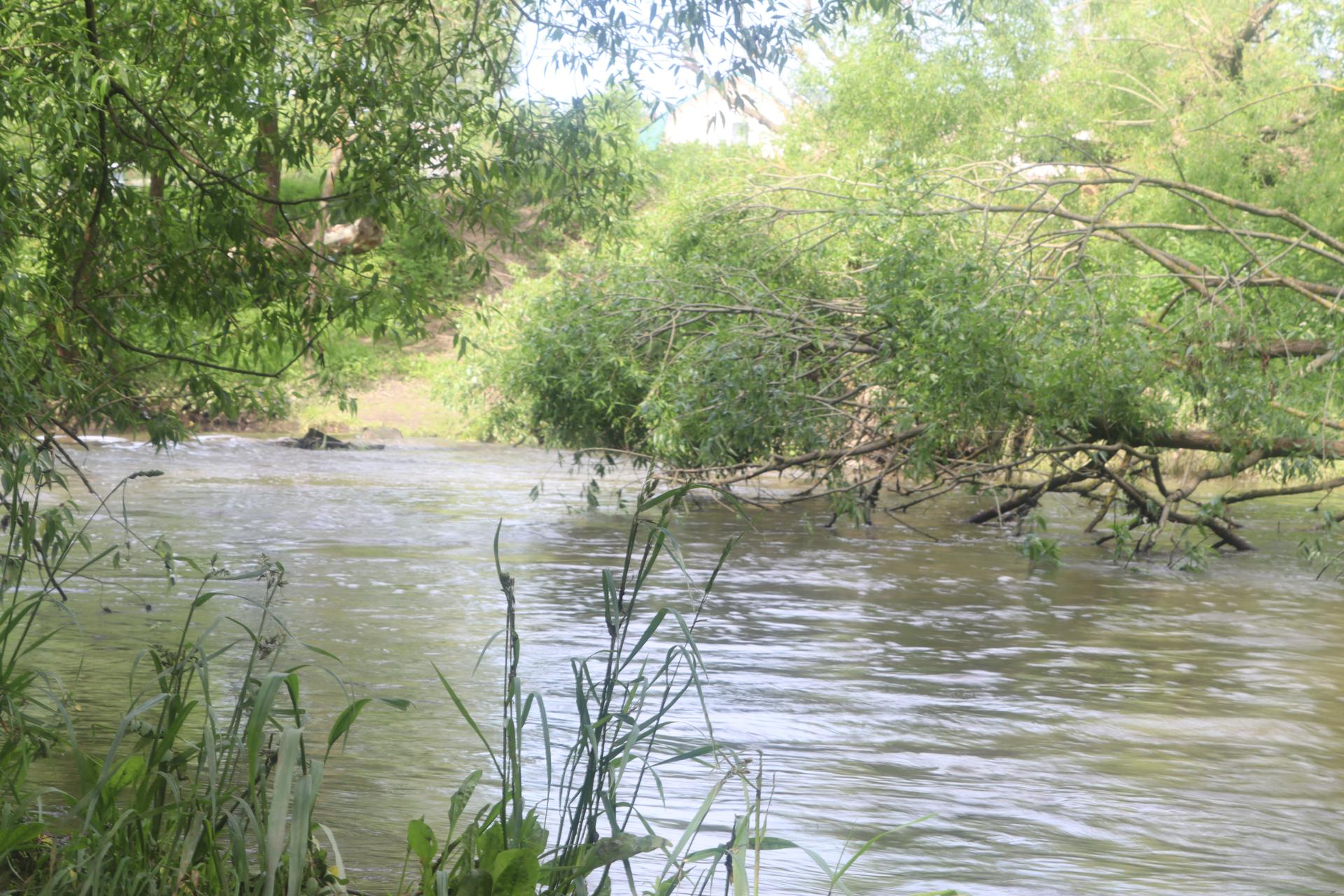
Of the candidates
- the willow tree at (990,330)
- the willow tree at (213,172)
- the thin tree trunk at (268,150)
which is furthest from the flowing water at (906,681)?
the thin tree trunk at (268,150)

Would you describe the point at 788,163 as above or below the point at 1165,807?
above

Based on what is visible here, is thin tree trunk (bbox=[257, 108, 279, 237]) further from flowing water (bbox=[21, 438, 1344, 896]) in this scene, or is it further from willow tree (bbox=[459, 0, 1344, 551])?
willow tree (bbox=[459, 0, 1344, 551])

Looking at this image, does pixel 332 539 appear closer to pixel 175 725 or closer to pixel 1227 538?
pixel 1227 538

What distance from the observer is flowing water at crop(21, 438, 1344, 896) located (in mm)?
4734

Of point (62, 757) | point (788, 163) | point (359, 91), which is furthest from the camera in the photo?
point (788, 163)

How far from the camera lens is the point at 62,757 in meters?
5.08

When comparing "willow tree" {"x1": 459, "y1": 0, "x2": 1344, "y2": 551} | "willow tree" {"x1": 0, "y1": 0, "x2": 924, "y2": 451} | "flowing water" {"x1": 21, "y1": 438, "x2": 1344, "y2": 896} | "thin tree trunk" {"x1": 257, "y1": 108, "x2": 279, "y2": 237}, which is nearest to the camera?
"flowing water" {"x1": 21, "y1": 438, "x2": 1344, "y2": 896}

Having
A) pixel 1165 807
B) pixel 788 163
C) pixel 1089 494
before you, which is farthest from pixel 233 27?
pixel 788 163

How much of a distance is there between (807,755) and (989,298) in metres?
5.44

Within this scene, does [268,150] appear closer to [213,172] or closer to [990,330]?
[213,172]

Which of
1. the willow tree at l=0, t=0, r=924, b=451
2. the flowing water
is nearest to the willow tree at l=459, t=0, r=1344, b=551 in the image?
the flowing water

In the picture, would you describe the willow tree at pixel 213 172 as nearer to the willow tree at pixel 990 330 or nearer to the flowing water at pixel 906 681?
the flowing water at pixel 906 681

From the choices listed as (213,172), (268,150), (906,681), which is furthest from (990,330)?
(213,172)

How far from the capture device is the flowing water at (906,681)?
4.73 metres
